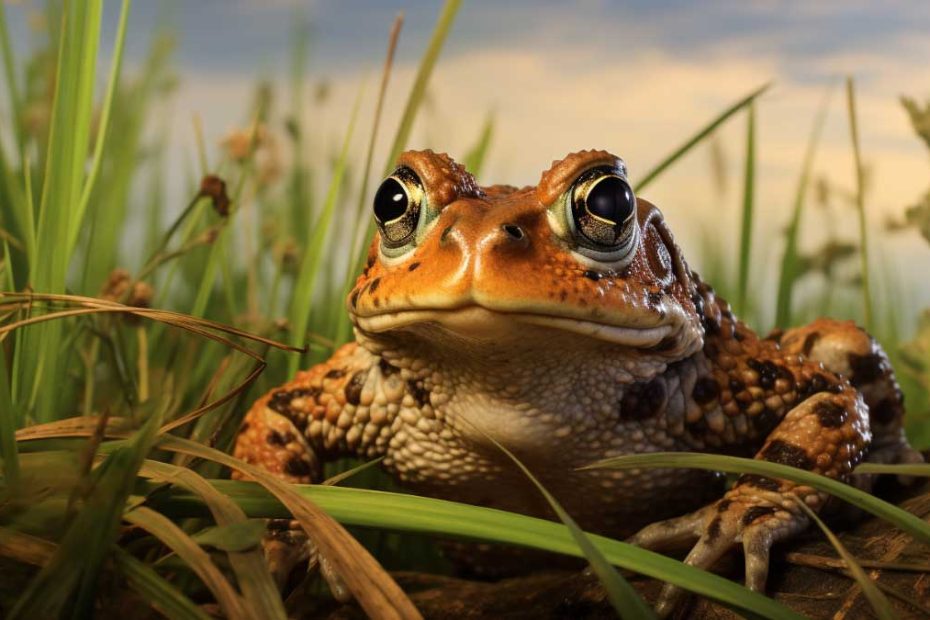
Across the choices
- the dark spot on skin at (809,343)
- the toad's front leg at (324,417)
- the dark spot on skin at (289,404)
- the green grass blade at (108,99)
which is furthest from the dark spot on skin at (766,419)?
the green grass blade at (108,99)

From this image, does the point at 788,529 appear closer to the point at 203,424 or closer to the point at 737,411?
the point at 737,411

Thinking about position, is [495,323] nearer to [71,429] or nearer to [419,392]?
[419,392]

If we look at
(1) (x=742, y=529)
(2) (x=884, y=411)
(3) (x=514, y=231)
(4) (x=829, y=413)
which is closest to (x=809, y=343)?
(2) (x=884, y=411)

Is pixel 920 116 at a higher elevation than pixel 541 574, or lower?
higher

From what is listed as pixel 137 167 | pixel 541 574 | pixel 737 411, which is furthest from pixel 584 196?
pixel 137 167

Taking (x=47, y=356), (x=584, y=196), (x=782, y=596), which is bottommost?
(x=782, y=596)
